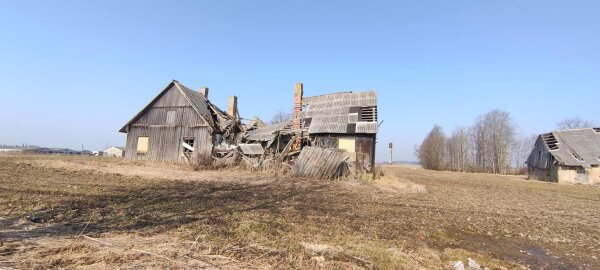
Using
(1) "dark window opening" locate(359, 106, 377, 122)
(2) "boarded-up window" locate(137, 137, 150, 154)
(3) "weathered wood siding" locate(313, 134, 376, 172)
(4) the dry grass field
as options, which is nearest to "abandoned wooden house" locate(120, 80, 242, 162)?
(2) "boarded-up window" locate(137, 137, 150, 154)

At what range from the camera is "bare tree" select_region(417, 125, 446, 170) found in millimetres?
63875

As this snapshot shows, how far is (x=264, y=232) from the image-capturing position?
580 centimetres

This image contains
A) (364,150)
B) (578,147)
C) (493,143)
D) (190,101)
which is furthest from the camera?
(493,143)

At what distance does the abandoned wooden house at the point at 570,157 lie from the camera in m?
29.8

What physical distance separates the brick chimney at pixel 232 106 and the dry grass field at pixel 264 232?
1800 centimetres

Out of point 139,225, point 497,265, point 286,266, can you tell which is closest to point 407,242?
point 497,265

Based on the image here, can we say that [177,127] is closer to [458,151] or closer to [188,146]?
[188,146]

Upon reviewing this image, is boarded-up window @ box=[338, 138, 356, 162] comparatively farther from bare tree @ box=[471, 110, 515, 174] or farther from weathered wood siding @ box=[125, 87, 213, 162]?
bare tree @ box=[471, 110, 515, 174]

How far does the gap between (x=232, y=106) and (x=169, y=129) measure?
570 centimetres

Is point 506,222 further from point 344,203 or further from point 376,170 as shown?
point 376,170

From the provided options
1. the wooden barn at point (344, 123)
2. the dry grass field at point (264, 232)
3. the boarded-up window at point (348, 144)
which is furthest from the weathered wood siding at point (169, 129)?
the dry grass field at point (264, 232)

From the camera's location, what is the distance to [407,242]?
5.84 meters

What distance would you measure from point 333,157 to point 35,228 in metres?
13.2

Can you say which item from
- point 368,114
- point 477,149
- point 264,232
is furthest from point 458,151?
point 264,232
